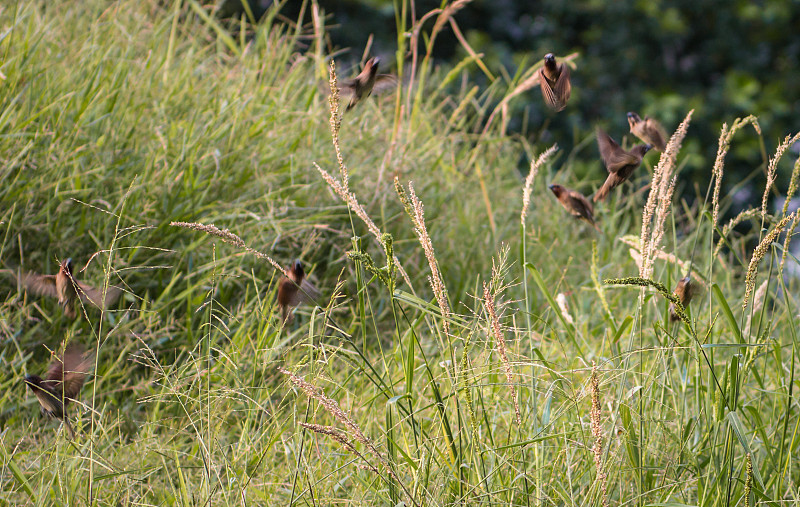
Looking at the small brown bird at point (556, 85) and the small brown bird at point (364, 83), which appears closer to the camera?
the small brown bird at point (556, 85)

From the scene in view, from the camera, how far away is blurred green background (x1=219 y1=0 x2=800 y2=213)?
5.43m

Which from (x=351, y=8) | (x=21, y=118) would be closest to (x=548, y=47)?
(x=351, y=8)

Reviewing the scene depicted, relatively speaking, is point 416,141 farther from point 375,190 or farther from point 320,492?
point 320,492

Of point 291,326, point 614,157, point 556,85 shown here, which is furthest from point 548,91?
point 291,326

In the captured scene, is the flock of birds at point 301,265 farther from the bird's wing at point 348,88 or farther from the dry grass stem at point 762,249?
the dry grass stem at point 762,249

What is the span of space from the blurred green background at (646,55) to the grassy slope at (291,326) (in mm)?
2233

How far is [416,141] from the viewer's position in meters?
3.27

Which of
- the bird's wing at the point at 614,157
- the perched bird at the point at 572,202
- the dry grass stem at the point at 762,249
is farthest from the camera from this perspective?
the perched bird at the point at 572,202

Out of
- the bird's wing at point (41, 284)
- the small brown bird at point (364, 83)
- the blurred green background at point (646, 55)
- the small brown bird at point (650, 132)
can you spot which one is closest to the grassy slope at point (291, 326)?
the bird's wing at point (41, 284)

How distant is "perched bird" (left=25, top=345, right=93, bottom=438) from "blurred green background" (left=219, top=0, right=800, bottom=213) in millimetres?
4146

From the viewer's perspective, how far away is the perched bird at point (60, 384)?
58.4 inches

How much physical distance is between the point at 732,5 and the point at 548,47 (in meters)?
1.34

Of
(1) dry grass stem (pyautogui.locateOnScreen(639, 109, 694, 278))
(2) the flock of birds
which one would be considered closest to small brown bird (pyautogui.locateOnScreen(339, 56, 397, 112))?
(2) the flock of birds

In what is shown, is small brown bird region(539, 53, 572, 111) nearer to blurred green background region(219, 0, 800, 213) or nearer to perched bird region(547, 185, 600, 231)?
perched bird region(547, 185, 600, 231)
